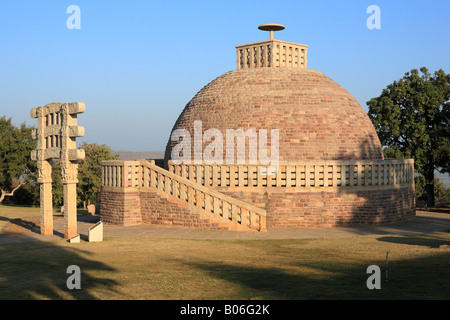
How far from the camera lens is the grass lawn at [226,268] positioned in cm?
909

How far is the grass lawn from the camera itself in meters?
9.09

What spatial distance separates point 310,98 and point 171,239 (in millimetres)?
10870

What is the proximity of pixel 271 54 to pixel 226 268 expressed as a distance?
1738 cm

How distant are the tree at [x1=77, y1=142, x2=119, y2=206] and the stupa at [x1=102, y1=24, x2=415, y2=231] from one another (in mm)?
25102

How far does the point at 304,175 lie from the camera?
69.8 feet

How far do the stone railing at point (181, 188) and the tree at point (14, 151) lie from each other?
924 inches

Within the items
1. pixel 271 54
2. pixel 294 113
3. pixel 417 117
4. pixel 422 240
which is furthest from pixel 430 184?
pixel 422 240

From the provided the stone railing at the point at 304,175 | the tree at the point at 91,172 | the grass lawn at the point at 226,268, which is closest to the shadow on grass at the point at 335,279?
the grass lawn at the point at 226,268

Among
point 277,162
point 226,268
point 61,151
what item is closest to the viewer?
point 226,268

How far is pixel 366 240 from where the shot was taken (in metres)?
16.7

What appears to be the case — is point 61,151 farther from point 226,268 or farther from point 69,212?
point 226,268

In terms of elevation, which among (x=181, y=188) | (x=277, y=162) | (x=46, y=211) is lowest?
(x=46, y=211)
